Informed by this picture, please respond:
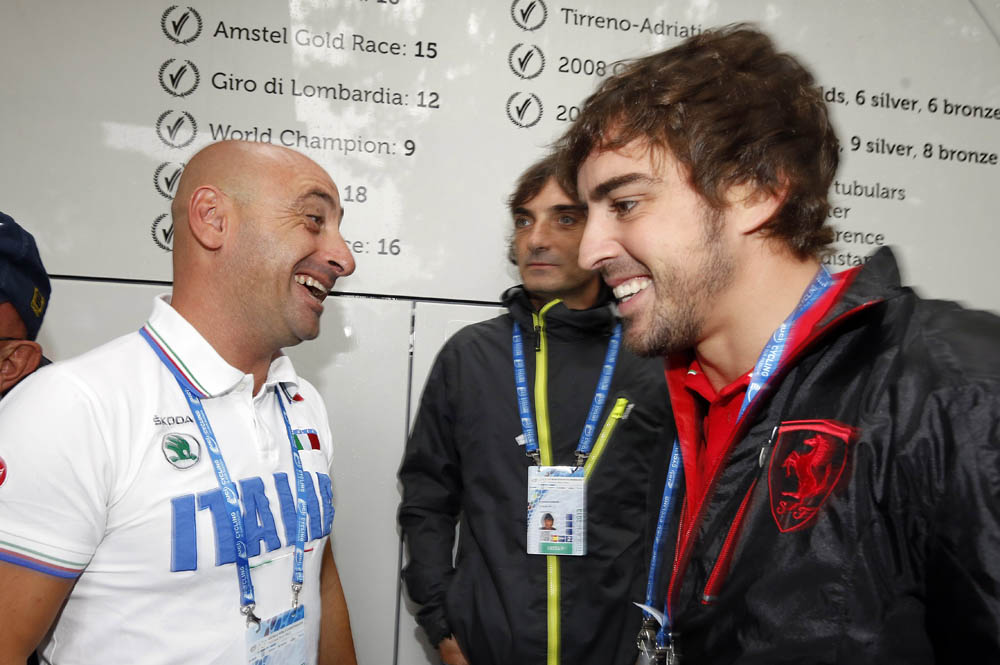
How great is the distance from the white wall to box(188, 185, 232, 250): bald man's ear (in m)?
1.01

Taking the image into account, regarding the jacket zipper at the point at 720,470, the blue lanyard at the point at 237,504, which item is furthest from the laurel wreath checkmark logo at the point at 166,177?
the jacket zipper at the point at 720,470

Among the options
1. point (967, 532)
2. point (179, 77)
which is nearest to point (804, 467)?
point (967, 532)

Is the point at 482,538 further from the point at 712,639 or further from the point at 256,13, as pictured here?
the point at 256,13

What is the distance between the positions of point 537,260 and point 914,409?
56.6 inches

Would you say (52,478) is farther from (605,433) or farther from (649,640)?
(605,433)

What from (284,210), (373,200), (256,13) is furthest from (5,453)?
(256,13)

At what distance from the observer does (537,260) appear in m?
2.24

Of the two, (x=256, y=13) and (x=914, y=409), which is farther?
(x=256, y=13)

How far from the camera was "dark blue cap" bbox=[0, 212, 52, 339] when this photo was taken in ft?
5.01

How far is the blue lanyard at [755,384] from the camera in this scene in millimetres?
1134

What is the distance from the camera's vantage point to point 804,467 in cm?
101

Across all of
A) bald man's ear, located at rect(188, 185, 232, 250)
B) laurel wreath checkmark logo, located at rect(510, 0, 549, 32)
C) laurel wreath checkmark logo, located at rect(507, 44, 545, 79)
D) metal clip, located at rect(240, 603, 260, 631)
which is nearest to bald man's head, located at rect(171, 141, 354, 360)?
bald man's ear, located at rect(188, 185, 232, 250)

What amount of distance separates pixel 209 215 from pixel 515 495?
1148mm

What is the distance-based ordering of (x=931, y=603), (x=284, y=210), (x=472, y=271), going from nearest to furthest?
(x=931, y=603), (x=284, y=210), (x=472, y=271)
